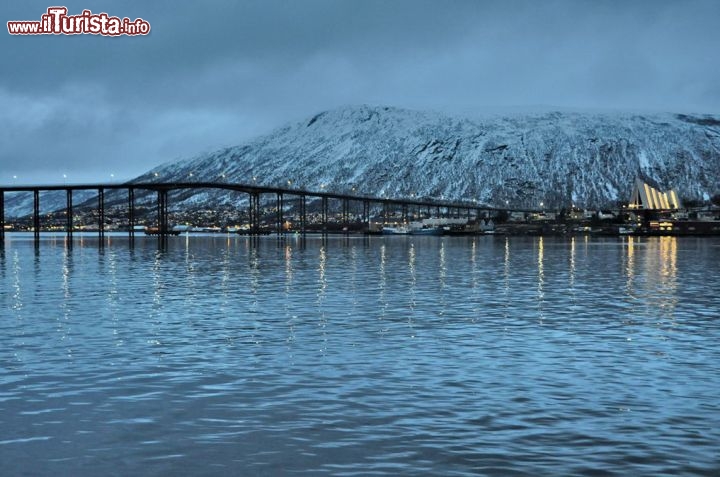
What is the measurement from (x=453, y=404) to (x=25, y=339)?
757 inches

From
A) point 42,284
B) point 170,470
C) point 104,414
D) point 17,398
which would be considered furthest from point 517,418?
point 42,284

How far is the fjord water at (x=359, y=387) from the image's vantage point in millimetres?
16938

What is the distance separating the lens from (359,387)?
23.8 meters

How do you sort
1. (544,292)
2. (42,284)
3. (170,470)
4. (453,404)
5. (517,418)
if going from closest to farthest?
(170,470) < (517,418) < (453,404) < (544,292) < (42,284)

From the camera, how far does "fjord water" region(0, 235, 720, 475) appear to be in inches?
667

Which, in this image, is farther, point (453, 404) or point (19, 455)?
point (453, 404)

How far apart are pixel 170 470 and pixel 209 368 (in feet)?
35.8

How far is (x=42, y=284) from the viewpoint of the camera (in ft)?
214

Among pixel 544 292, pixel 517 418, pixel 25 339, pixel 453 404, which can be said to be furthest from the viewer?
pixel 544 292

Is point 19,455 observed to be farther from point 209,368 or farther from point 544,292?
point 544,292

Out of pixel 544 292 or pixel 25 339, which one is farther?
pixel 544 292

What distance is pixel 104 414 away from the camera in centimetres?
2047

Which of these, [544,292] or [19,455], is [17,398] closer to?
[19,455]

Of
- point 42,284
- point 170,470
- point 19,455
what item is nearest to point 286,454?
point 170,470
